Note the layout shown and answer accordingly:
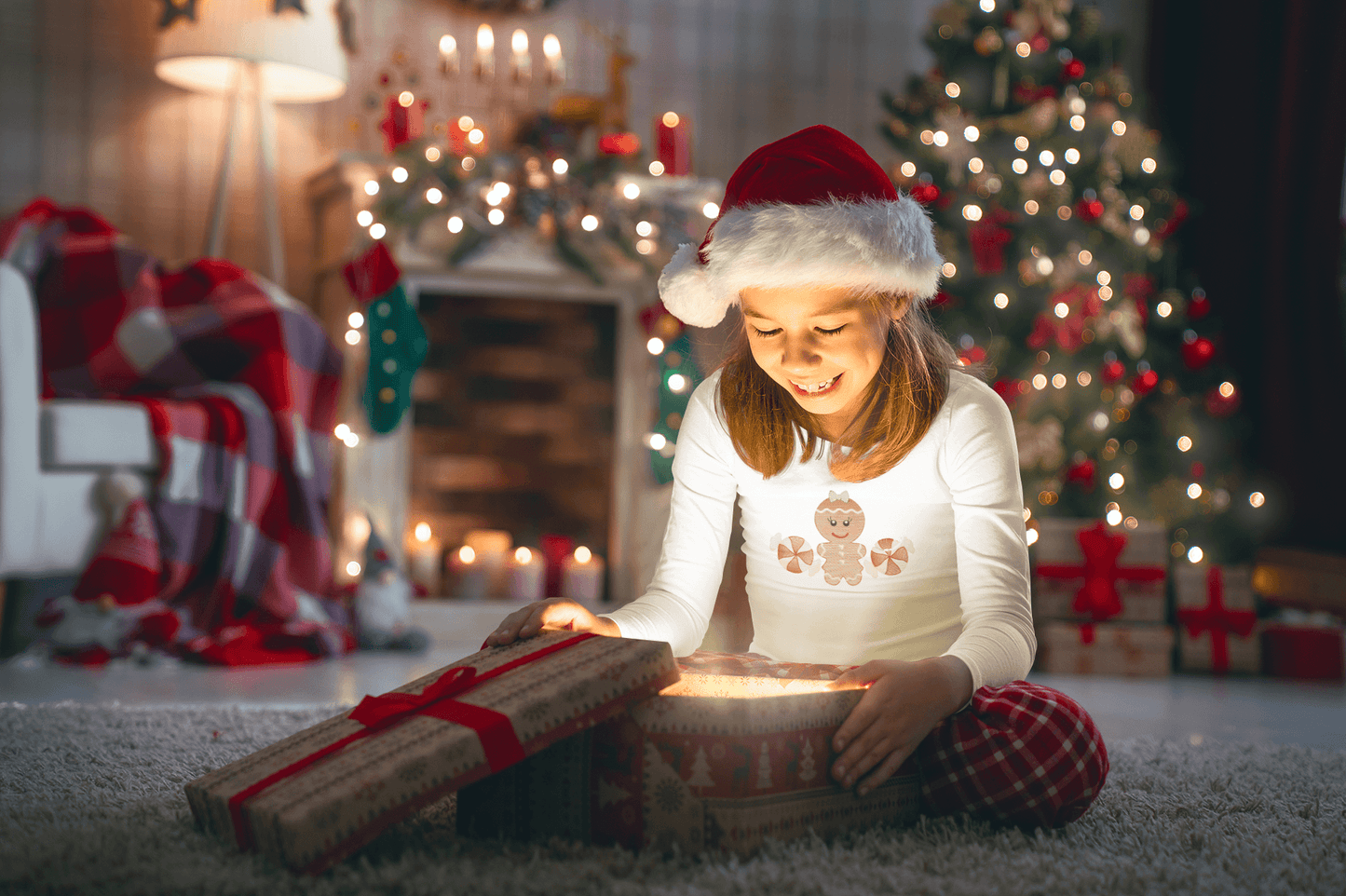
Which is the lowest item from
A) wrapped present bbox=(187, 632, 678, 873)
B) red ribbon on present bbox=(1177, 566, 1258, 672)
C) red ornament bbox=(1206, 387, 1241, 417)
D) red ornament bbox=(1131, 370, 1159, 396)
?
red ribbon on present bbox=(1177, 566, 1258, 672)

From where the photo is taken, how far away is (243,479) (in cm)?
227

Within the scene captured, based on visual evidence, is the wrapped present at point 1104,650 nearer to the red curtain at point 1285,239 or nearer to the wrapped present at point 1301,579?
the wrapped present at point 1301,579

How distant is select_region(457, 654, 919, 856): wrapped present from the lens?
2.74ft

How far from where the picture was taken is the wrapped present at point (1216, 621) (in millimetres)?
2279

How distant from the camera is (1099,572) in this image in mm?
2230

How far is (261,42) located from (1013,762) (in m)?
2.37

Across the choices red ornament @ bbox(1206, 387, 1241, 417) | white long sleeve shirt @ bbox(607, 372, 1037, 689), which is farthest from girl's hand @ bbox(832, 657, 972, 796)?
red ornament @ bbox(1206, 387, 1241, 417)

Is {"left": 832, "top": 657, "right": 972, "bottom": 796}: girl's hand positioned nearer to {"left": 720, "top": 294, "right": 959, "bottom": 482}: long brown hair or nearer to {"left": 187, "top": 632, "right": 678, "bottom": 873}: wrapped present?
{"left": 187, "top": 632, "right": 678, "bottom": 873}: wrapped present

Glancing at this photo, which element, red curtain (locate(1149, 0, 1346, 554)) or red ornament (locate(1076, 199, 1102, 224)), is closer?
red ornament (locate(1076, 199, 1102, 224))

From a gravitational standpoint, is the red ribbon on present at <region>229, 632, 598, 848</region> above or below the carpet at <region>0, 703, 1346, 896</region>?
above

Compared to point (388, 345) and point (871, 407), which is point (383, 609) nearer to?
point (388, 345)

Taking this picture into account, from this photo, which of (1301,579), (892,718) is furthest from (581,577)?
(892,718)

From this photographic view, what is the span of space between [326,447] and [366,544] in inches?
11.4

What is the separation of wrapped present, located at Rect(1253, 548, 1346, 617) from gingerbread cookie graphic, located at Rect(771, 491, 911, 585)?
2214mm
